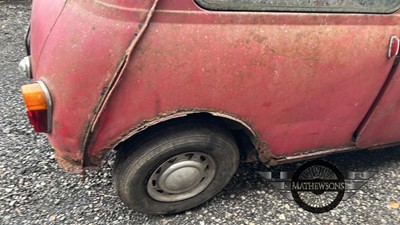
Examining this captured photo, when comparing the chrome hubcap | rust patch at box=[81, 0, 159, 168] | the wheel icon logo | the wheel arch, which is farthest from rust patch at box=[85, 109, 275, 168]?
the wheel icon logo

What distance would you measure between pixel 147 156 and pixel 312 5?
1.23 m

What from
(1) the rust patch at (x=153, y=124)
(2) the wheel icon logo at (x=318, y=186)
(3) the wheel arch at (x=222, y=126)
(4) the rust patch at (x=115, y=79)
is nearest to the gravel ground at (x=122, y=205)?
(2) the wheel icon logo at (x=318, y=186)

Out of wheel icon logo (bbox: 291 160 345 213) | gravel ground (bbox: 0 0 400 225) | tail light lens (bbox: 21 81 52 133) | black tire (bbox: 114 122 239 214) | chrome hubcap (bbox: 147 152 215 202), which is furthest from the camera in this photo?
wheel icon logo (bbox: 291 160 345 213)

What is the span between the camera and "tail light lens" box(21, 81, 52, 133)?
75.6 inches

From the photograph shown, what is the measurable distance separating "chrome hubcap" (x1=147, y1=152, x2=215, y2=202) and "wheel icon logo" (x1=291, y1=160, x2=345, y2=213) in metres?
0.74

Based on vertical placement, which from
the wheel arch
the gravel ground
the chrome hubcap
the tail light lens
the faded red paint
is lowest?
the gravel ground

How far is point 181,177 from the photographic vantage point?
2.29 metres

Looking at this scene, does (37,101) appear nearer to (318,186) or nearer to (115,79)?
(115,79)

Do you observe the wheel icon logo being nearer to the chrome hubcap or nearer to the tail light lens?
the chrome hubcap

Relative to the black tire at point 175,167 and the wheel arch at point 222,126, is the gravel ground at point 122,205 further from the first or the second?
the wheel arch at point 222,126

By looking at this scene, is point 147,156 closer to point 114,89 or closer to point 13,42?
point 114,89

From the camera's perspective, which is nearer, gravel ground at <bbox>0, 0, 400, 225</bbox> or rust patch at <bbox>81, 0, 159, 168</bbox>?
rust patch at <bbox>81, 0, 159, 168</bbox>

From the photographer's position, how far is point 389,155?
3.09m

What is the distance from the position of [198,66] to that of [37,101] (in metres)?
0.86
